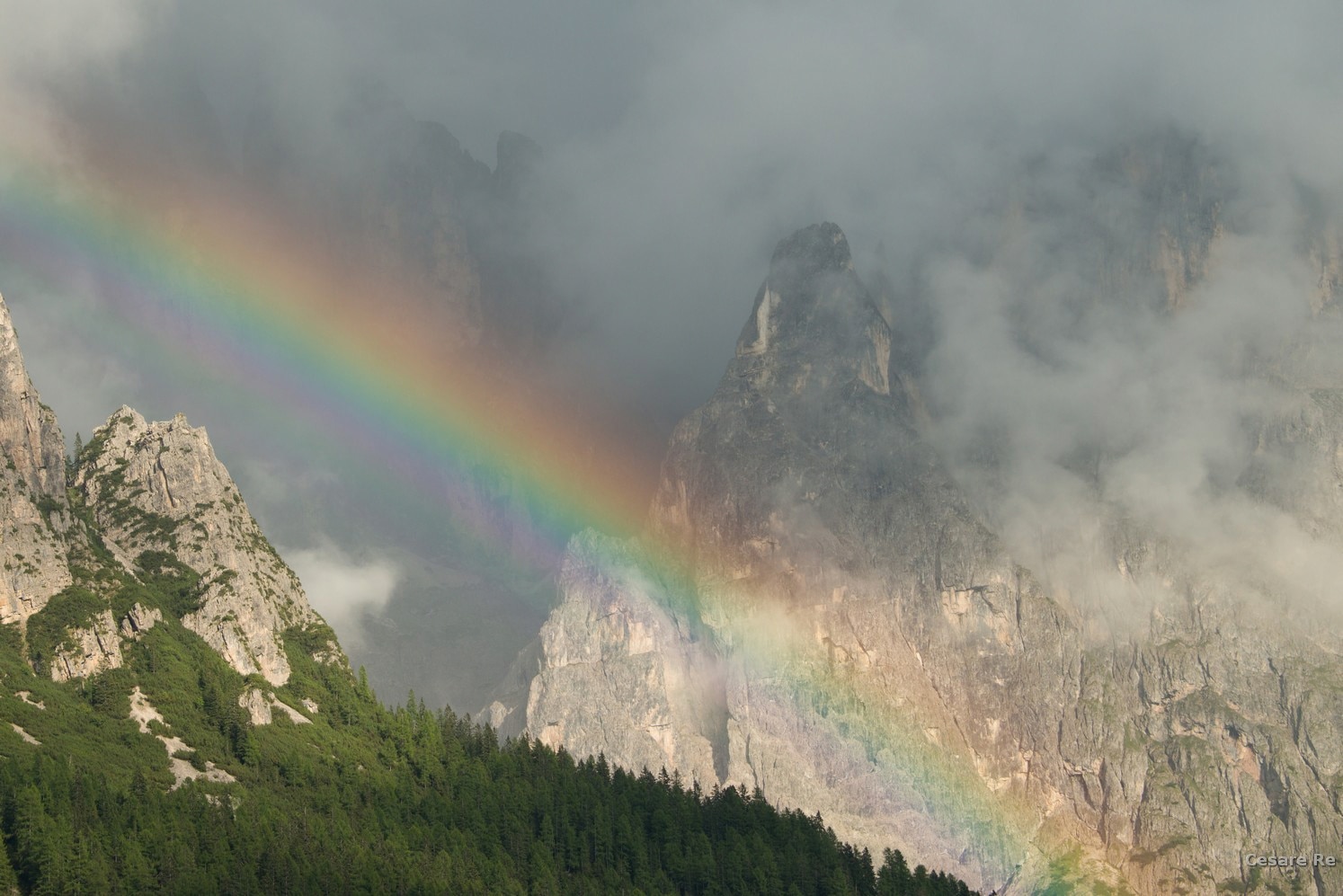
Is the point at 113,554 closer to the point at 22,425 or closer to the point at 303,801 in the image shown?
the point at 22,425

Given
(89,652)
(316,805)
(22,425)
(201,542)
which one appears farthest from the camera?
(201,542)

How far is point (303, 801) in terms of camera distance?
490 ft

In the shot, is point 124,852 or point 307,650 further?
point 307,650

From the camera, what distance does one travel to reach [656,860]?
168m

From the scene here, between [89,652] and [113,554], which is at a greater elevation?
[113,554]

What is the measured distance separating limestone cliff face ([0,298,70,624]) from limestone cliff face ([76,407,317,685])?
15490 mm

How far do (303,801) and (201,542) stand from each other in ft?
175

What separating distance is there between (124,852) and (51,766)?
539 inches

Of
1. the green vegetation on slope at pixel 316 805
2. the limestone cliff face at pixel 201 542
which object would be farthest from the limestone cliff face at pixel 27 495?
the limestone cliff face at pixel 201 542

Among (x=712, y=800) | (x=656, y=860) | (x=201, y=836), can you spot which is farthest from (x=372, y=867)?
(x=712, y=800)

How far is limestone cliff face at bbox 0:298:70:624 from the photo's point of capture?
15850cm

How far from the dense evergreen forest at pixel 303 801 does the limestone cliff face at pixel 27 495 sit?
286 cm

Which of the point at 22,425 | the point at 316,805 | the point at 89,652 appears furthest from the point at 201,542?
the point at 316,805

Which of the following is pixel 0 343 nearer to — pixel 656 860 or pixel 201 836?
pixel 201 836
